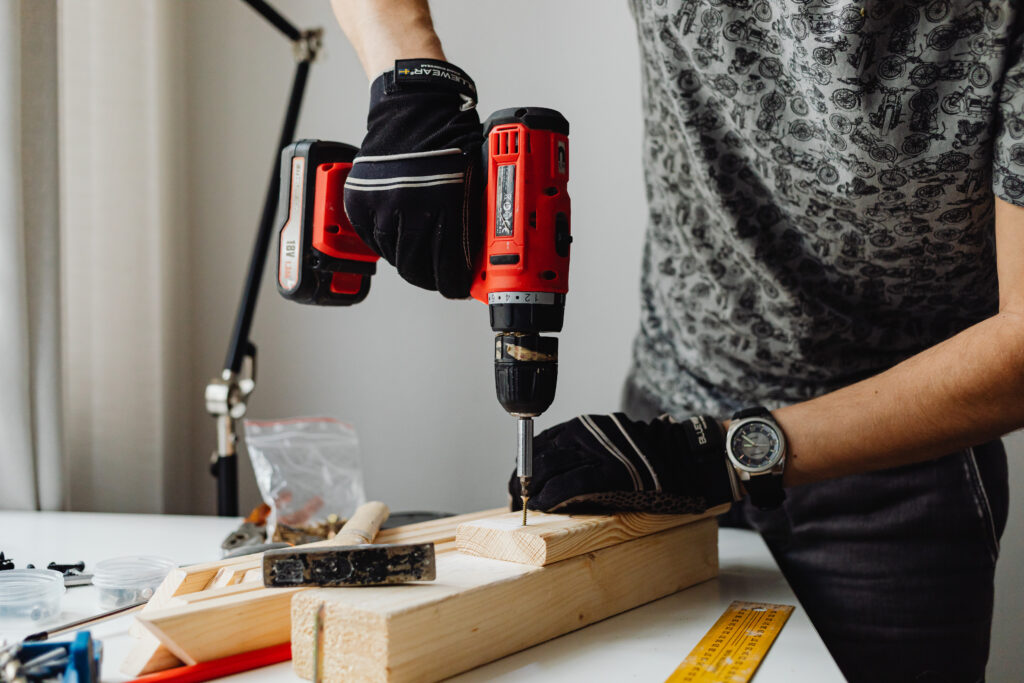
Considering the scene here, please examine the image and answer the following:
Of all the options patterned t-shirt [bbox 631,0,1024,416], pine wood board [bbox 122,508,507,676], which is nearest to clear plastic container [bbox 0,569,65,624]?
pine wood board [bbox 122,508,507,676]

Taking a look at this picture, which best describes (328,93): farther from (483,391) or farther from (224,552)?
(224,552)

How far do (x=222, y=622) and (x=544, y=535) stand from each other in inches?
11.3

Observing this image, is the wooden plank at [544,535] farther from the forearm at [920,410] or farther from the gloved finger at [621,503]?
the forearm at [920,410]

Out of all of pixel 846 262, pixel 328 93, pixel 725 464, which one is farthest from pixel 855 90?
pixel 328 93

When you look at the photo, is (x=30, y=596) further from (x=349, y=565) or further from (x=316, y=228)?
(x=316, y=228)

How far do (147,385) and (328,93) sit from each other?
89 cm

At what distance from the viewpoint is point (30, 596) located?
748 millimetres

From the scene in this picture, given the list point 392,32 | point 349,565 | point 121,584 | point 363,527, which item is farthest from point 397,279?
point 349,565

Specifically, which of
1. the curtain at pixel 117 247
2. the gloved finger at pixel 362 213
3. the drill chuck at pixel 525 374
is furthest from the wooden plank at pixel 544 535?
the curtain at pixel 117 247

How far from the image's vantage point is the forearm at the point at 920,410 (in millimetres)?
841

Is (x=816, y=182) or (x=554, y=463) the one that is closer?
(x=554, y=463)

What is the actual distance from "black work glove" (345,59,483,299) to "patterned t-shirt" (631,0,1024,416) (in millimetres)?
379

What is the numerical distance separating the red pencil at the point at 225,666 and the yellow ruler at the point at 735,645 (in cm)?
33

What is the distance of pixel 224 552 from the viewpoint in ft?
3.33
